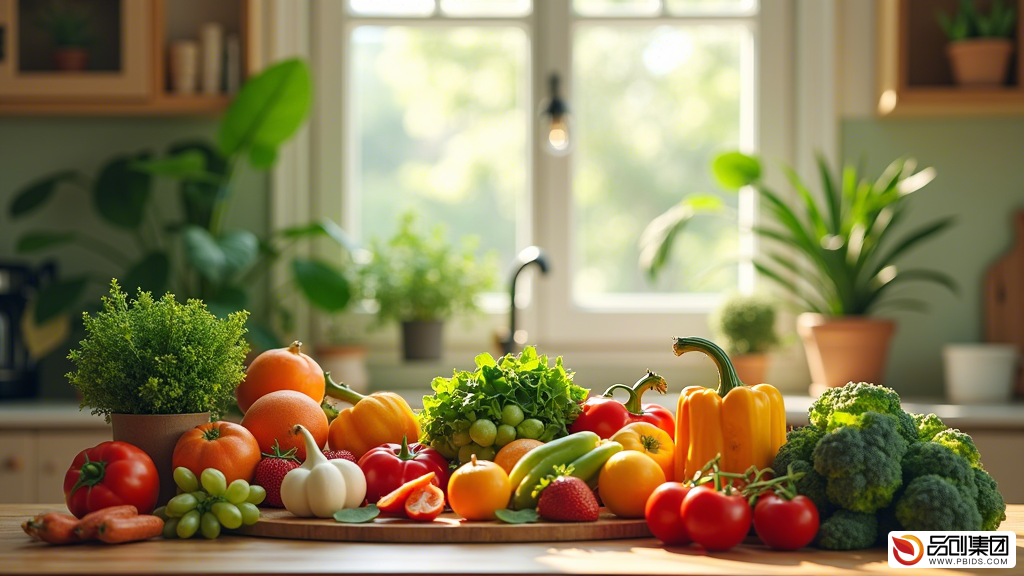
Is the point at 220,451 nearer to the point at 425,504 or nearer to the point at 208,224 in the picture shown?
the point at 425,504

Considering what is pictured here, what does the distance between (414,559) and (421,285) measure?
2121 millimetres

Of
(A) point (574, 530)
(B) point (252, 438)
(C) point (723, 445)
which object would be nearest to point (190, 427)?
(B) point (252, 438)

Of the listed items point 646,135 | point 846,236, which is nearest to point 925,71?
point 846,236

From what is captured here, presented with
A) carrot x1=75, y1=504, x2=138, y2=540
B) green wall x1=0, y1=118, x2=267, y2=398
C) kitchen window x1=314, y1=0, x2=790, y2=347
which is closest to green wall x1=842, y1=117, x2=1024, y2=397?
kitchen window x1=314, y1=0, x2=790, y2=347

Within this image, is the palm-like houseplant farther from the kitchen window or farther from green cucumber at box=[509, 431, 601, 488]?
green cucumber at box=[509, 431, 601, 488]

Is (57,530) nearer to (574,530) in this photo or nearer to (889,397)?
(574,530)

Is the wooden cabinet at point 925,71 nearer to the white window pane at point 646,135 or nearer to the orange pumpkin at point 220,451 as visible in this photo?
the white window pane at point 646,135

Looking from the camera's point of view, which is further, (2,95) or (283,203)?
(283,203)

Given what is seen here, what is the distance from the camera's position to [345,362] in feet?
10.2

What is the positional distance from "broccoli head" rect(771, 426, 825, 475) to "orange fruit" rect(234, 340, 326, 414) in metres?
0.68

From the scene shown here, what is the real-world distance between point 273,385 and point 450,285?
5.65 ft

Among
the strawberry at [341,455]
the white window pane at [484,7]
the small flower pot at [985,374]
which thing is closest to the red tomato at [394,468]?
the strawberry at [341,455]

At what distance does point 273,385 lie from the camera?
4.94 ft

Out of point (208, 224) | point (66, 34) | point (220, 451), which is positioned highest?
point (66, 34)
